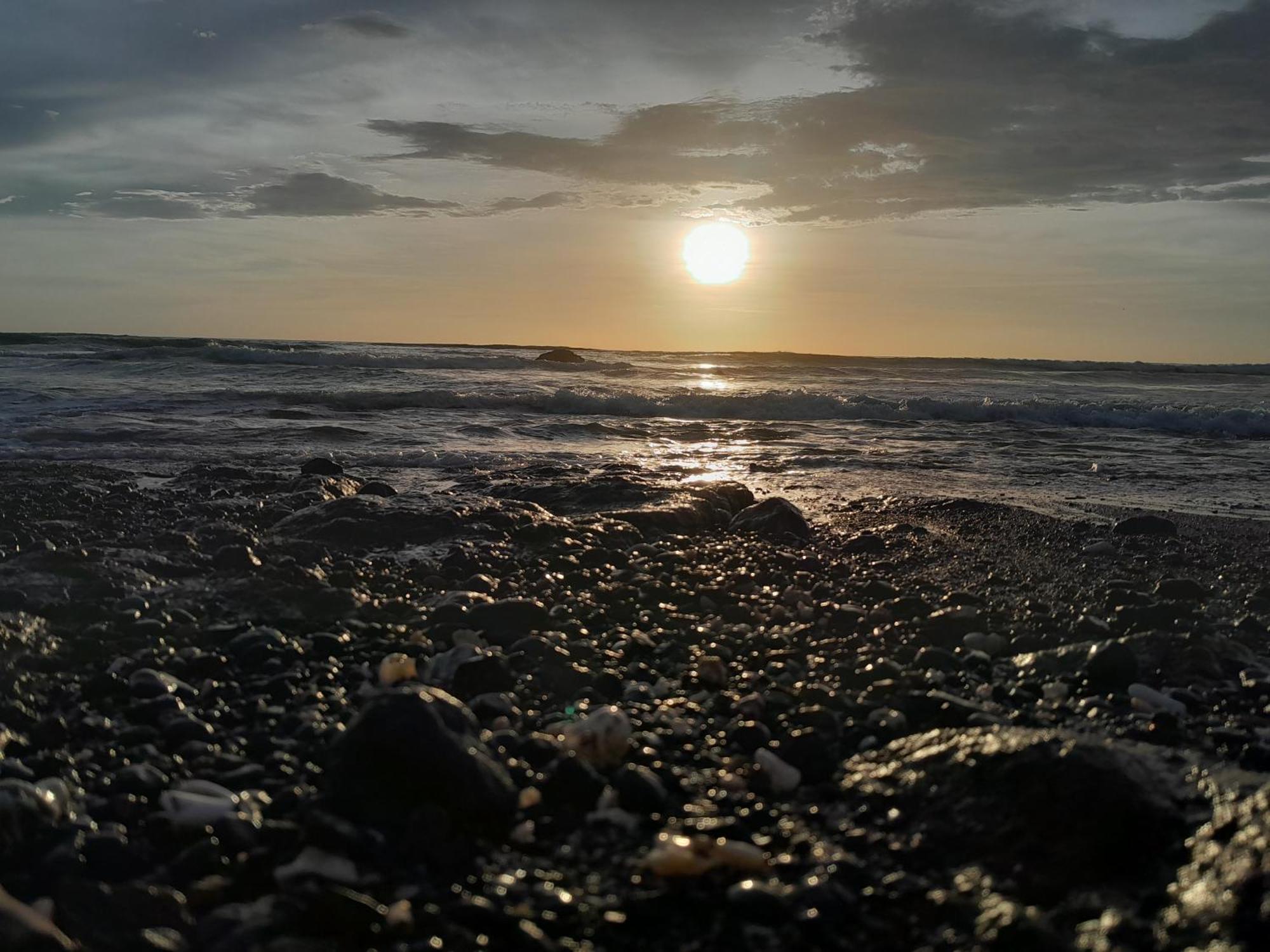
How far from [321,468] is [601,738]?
6194 mm

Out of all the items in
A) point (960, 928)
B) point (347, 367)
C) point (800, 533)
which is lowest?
point (960, 928)

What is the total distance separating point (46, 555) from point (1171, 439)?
577 inches

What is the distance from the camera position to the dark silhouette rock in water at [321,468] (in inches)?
325

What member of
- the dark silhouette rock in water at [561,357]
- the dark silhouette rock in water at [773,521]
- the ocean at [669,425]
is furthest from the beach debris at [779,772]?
the dark silhouette rock in water at [561,357]

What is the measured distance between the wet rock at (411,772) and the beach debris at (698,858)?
43 centimetres

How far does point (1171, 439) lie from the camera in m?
14.2

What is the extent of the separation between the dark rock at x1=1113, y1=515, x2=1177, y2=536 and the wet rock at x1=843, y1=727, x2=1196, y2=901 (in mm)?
3831

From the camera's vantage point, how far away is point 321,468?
838 cm

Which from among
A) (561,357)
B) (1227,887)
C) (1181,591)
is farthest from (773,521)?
(561,357)

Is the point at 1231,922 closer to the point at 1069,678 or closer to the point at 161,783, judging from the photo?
the point at 1069,678

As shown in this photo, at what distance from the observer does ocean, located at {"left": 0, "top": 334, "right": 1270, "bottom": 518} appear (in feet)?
29.9

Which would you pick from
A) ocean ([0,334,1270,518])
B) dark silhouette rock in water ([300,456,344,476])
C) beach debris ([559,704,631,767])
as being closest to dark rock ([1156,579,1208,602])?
ocean ([0,334,1270,518])

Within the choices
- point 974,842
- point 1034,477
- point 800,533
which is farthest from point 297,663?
point 1034,477

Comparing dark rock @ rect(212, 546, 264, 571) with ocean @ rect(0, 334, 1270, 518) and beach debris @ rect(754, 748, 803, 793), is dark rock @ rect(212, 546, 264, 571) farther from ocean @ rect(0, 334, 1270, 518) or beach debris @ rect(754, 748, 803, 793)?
beach debris @ rect(754, 748, 803, 793)
